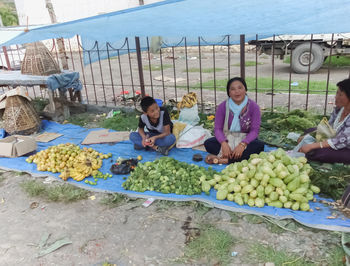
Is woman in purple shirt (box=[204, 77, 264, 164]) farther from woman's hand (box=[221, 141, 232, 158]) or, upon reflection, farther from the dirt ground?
the dirt ground

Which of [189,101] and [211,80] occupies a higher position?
[189,101]

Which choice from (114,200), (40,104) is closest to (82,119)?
(40,104)

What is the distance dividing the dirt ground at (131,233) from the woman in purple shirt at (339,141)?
3.77 ft

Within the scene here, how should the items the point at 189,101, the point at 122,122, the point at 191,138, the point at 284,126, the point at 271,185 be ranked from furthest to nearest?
the point at 122,122
the point at 189,101
the point at 284,126
the point at 191,138
the point at 271,185

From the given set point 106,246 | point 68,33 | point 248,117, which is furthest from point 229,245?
point 68,33

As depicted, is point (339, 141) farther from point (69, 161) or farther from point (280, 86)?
point (280, 86)

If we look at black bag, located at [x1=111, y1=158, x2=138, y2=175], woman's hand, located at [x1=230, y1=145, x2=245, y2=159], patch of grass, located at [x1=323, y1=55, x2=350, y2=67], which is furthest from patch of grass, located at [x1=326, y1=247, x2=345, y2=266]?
patch of grass, located at [x1=323, y1=55, x2=350, y2=67]

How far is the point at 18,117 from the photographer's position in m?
5.52

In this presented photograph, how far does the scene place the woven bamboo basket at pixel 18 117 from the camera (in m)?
5.49

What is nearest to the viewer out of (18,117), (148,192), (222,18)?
(222,18)

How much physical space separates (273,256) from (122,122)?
13.9ft

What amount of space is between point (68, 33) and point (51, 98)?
2.20 meters

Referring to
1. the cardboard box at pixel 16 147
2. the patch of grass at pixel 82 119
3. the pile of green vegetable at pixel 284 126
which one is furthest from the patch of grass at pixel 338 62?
the cardboard box at pixel 16 147

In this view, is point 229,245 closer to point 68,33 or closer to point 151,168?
point 151,168
